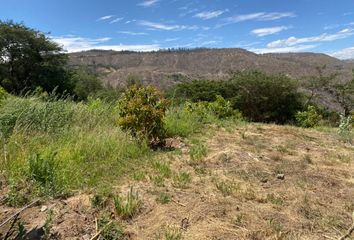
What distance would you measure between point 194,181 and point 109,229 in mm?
1273

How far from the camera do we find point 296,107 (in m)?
31.2

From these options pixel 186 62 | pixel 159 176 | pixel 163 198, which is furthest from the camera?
pixel 186 62

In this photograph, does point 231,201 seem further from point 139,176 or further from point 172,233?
point 139,176

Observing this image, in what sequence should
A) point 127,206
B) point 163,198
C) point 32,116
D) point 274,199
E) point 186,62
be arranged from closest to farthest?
1. point 127,206
2. point 163,198
3. point 274,199
4. point 32,116
5. point 186,62

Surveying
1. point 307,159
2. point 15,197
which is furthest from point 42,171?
point 307,159

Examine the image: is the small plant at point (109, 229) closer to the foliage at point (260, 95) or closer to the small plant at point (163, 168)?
the small plant at point (163, 168)

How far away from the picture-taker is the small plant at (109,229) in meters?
2.89

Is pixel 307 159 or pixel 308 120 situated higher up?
pixel 307 159

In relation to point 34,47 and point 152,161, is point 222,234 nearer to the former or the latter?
point 152,161

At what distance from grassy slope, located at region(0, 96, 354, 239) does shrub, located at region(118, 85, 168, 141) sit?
241mm

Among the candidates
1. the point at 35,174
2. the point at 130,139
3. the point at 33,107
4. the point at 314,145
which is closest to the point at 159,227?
the point at 35,174

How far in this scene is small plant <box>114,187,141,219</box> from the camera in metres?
3.17

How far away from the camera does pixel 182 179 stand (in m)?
4.02

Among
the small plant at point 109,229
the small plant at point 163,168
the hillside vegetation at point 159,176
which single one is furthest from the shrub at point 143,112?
the small plant at point 109,229
